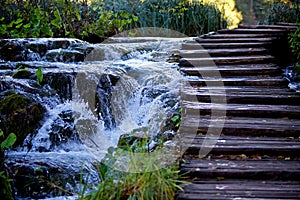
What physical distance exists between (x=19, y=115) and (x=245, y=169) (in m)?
2.54

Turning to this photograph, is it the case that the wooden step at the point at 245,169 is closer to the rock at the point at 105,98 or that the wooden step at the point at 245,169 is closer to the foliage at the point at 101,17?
the rock at the point at 105,98

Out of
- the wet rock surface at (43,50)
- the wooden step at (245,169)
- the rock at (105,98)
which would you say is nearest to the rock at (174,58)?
the rock at (105,98)

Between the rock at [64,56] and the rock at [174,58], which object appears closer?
the rock at [174,58]

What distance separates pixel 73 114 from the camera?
4.96m

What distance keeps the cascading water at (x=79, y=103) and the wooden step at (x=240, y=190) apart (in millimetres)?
1136

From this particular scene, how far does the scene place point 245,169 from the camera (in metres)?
2.94

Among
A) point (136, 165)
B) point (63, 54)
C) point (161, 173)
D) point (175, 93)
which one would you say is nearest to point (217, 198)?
point (161, 173)

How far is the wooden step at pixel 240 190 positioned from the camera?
8.55 feet

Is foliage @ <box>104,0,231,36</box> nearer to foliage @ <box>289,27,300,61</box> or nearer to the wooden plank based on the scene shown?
foliage @ <box>289,27,300,61</box>

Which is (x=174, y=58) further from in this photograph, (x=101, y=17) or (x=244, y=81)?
(x=101, y=17)

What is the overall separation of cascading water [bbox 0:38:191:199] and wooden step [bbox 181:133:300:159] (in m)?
0.65

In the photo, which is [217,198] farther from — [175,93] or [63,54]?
[63,54]

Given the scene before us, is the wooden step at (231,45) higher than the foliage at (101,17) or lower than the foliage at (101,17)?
lower

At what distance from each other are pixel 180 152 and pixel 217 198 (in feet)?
2.42
